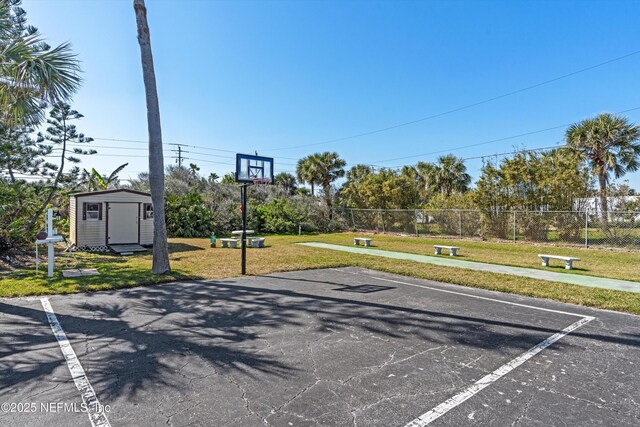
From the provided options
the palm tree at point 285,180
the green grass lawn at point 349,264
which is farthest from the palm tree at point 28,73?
the palm tree at point 285,180

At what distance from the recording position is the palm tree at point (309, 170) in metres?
28.0

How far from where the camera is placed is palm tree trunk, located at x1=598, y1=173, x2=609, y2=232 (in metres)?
13.3

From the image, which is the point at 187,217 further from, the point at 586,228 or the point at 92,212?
the point at 586,228

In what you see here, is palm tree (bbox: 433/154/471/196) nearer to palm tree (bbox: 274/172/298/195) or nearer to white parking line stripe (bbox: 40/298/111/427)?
palm tree (bbox: 274/172/298/195)

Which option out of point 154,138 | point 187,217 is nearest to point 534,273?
point 154,138

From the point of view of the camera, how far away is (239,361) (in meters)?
3.49

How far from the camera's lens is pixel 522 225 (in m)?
15.6

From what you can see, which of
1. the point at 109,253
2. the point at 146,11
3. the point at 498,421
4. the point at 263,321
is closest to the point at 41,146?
the point at 109,253

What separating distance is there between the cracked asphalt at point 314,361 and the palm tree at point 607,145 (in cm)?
1492

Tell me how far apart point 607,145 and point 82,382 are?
848 inches

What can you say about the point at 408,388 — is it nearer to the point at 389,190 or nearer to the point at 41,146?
the point at 41,146

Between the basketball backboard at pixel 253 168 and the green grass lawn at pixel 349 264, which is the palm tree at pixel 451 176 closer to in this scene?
the green grass lawn at pixel 349 264

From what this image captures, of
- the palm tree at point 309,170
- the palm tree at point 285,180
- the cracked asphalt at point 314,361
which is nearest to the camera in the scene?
the cracked asphalt at point 314,361

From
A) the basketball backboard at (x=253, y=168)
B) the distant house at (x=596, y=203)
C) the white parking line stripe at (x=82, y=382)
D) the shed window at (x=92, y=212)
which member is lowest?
the white parking line stripe at (x=82, y=382)
